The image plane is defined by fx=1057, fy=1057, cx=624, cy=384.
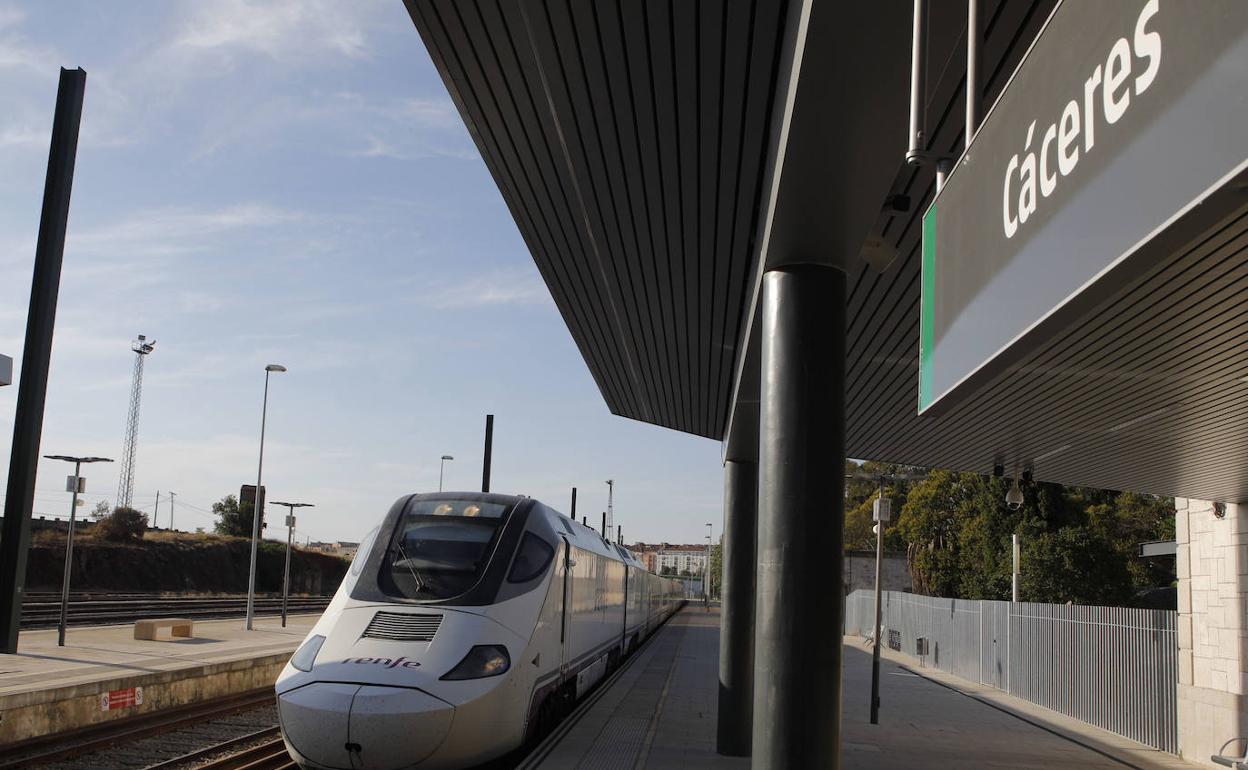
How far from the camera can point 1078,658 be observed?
16.5 metres

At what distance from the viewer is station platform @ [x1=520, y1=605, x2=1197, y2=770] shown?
36.1 ft

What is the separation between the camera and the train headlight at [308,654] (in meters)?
9.41

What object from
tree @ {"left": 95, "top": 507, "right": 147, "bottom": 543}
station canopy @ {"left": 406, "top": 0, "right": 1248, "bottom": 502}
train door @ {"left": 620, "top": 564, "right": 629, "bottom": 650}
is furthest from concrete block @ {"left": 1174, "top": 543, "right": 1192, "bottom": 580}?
tree @ {"left": 95, "top": 507, "right": 147, "bottom": 543}

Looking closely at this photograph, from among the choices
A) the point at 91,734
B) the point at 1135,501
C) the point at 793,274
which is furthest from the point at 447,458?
the point at 793,274

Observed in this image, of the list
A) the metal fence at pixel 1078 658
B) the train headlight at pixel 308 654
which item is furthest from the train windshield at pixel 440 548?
the metal fence at pixel 1078 658

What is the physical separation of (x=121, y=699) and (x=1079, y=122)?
14418mm

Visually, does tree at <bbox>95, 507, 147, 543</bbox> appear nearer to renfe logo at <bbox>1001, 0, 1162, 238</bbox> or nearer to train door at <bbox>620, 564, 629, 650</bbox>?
train door at <bbox>620, 564, 629, 650</bbox>

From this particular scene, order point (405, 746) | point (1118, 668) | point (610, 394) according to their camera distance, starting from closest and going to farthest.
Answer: point (405, 746) → point (1118, 668) → point (610, 394)

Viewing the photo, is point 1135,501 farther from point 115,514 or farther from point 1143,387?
point 115,514

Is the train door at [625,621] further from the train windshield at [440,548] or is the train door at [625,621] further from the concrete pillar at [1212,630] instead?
the concrete pillar at [1212,630]

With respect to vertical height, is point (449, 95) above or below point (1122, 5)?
above

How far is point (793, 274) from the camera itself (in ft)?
19.9

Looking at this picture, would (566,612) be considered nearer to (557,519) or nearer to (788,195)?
(557,519)

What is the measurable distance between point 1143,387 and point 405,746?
20.7 ft
